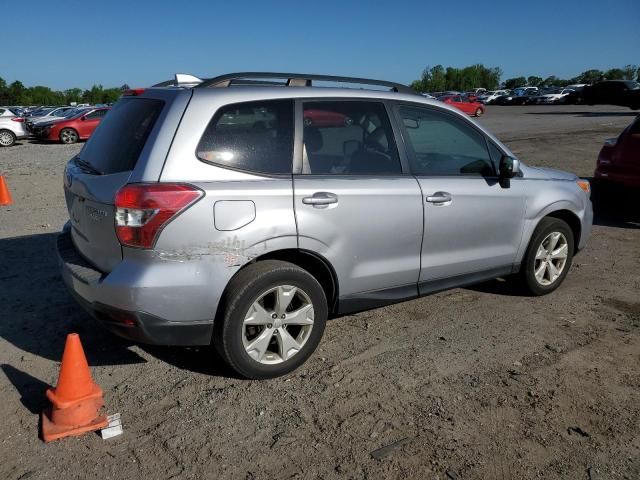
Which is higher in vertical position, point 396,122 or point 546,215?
point 396,122

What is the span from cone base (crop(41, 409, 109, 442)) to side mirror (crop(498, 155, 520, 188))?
10.7ft

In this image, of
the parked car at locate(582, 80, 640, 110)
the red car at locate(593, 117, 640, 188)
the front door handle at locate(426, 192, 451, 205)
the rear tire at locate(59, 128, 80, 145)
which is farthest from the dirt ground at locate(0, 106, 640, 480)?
the parked car at locate(582, 80, 640, 110)

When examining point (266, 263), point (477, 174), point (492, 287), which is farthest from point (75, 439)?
point (492, 287)

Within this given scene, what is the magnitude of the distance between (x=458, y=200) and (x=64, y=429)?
2.95 meters

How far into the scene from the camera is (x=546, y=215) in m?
4.92

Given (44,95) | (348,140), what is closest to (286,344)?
(348,140)

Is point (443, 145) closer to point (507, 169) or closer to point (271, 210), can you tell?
point (507, 169)

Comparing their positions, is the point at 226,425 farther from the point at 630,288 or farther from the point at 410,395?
the point at 630,288

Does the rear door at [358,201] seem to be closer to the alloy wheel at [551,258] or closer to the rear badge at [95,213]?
the rear badge at [95,213]

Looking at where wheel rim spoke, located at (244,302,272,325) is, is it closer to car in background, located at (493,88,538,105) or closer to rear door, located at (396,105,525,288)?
rear door, located at (396,105,525,288)

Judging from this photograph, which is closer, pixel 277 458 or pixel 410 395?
pixel 277 458

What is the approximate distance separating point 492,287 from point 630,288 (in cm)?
128

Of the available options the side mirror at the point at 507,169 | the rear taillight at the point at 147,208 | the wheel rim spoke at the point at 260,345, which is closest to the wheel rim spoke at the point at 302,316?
the wheel rim spoke at the point at 260,345

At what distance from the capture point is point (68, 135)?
23.4 m
